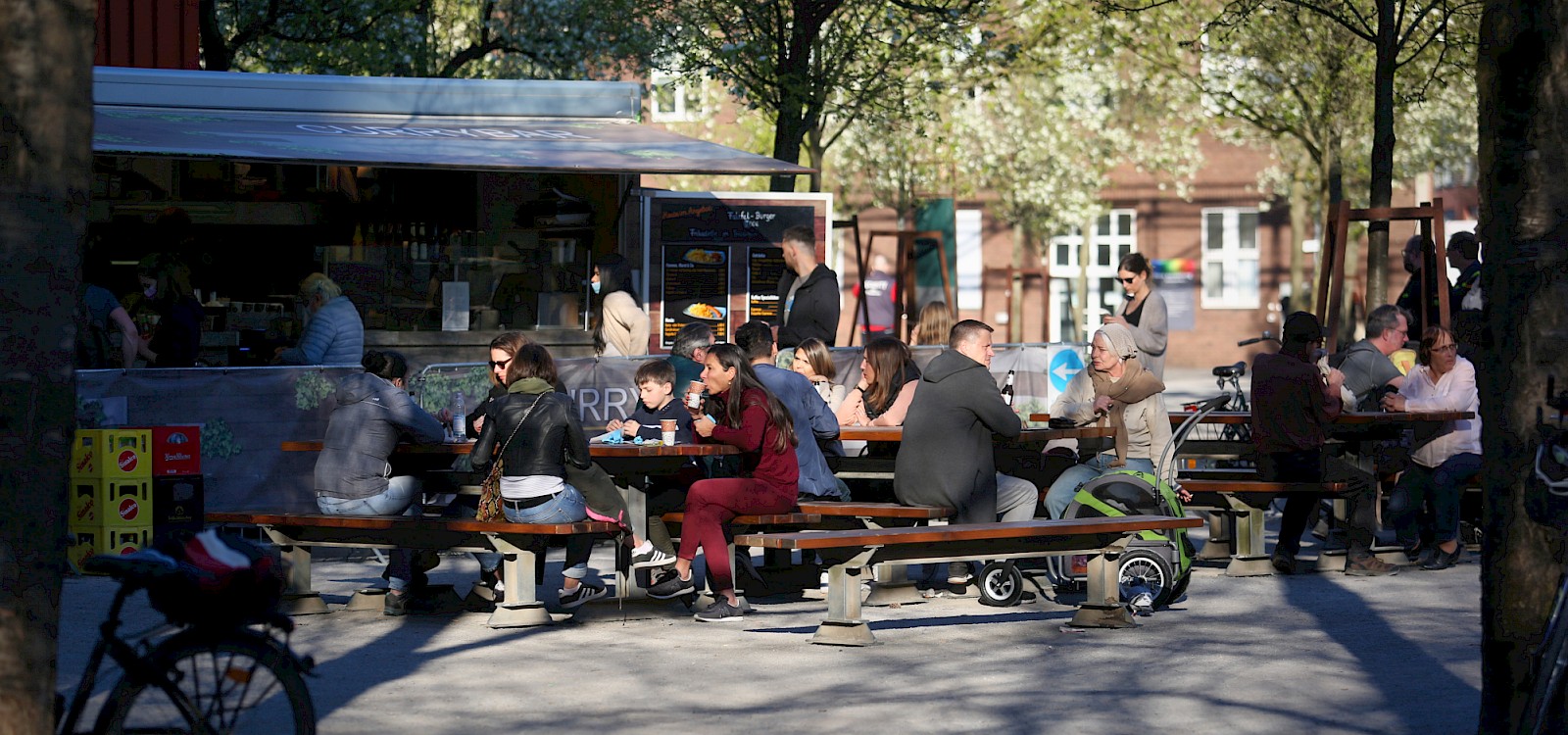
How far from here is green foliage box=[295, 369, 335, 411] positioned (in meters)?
13.3

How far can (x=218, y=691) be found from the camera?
603cm

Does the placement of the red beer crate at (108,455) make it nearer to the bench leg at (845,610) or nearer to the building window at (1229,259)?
the bench leg at (845,610)

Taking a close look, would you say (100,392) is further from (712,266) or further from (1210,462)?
(1210,462)

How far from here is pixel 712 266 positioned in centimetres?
1873

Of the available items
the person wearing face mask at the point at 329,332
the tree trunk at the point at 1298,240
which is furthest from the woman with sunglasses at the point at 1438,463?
the tree trunk at the point at 1298,240

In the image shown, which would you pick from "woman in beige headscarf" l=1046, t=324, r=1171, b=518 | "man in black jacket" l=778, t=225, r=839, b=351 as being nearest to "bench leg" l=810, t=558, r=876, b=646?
"woman in beige headscarf" l=1046, t=324, r=1171, b=518

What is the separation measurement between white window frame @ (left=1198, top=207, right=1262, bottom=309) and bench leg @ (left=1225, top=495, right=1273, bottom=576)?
38.8 metres

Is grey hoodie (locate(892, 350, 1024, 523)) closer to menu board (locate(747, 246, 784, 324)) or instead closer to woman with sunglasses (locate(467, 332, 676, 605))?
woman with sunglasses (locate(467, 332, 676, 605))

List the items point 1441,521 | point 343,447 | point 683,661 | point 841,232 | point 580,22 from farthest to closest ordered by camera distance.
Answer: point 841,232 < point 580,22 < point 1441,521 < point 343,447 < point 683,661

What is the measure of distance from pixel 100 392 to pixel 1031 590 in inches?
233

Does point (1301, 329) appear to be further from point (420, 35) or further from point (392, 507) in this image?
point (420, 35)

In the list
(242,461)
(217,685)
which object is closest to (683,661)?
(217,685)

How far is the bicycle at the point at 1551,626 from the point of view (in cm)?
629

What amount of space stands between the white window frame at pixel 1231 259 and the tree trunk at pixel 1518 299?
145ft
